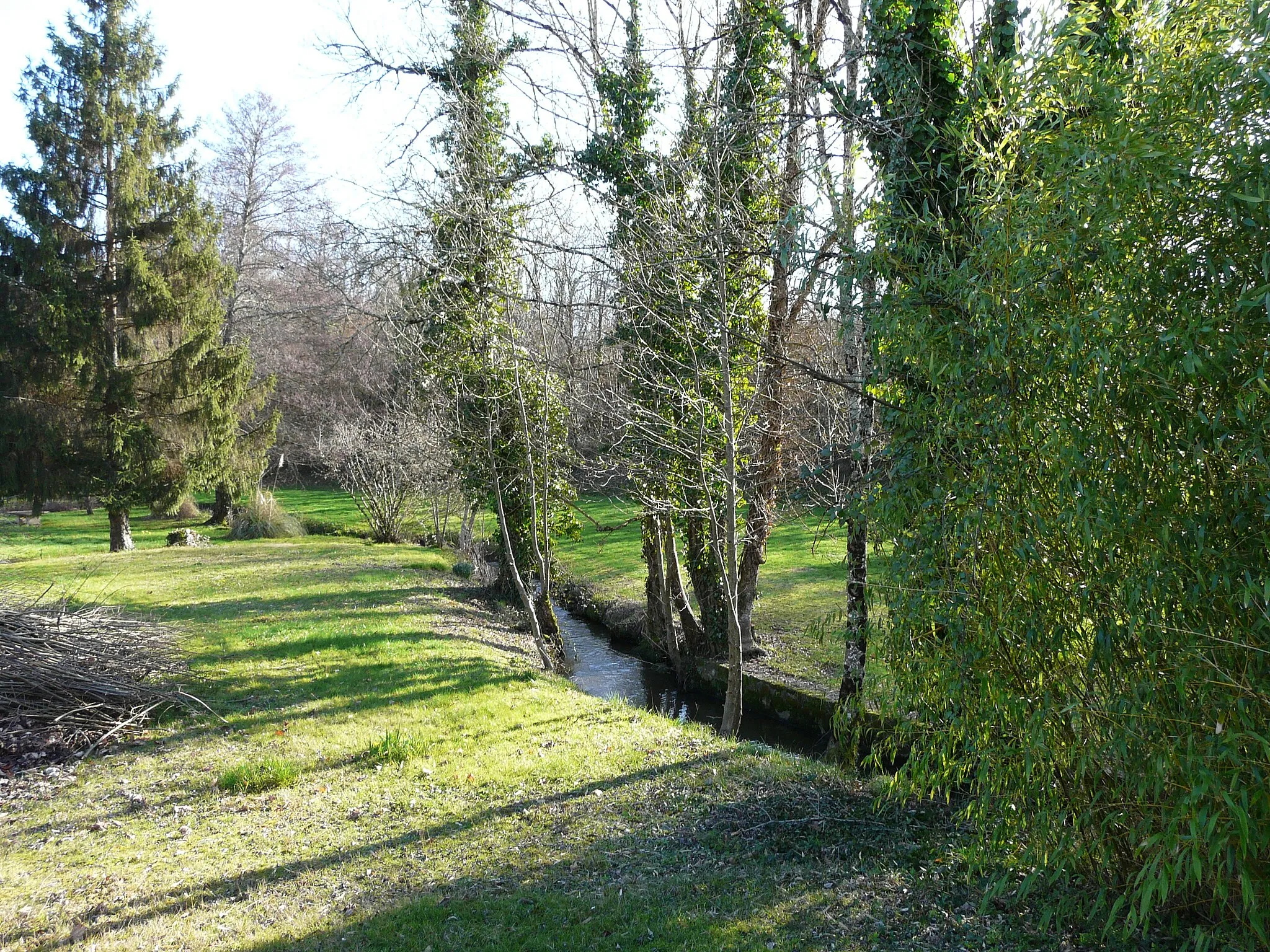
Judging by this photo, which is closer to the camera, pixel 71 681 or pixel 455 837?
pixel 455 837

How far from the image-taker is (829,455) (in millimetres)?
5312

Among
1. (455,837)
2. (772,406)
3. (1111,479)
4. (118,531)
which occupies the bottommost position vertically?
(455,837)

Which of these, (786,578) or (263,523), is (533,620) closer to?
(786,578)

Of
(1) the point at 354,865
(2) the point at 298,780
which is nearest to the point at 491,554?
(2) the point at 298,780

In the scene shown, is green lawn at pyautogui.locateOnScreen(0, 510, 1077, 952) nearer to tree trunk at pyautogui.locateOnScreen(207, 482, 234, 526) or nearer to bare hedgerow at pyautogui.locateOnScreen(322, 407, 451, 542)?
bare hedgerow at pyautogui.locateOnScreen(322, 407, 451, 542)

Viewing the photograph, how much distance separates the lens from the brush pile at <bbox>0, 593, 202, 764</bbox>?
631 centimetres

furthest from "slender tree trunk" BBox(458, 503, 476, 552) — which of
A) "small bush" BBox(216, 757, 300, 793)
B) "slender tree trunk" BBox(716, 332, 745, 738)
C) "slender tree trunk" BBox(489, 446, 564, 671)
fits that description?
"small bush" BBox(216, 757, 300, 793)

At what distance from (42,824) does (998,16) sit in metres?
7.66

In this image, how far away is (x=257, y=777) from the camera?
5.83 meters

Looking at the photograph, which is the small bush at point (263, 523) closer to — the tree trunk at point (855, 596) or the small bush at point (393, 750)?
the small bush at point (393, 750)

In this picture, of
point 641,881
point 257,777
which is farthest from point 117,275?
point 641,881

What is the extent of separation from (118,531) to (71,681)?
1384 centimetres

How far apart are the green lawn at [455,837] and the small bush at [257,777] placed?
25mm

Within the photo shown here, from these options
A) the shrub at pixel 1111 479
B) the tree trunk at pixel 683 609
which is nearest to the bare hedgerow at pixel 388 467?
the tree trunk at pixel 683 609
